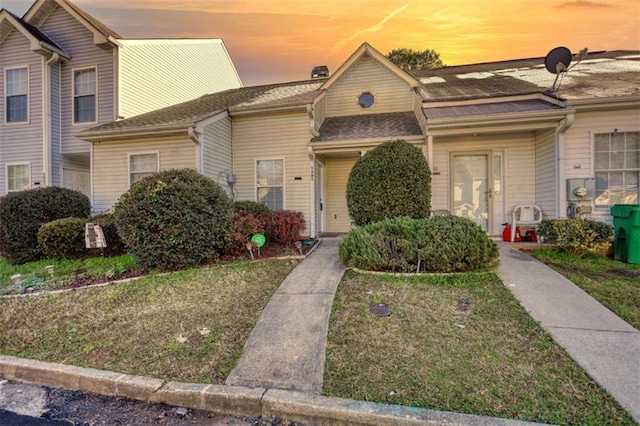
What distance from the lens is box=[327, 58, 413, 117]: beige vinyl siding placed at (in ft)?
33.4

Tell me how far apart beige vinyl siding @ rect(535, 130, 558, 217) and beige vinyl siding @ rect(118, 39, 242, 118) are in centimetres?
1250

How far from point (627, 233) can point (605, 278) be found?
6.02ft

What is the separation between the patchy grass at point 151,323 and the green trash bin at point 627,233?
6686mm

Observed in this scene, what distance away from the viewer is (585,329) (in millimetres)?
3455

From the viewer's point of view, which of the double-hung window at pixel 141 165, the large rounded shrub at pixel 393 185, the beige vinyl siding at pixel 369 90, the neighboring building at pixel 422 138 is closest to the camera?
the large rounded shrub at pixel 393 185

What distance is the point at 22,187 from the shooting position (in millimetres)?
10859

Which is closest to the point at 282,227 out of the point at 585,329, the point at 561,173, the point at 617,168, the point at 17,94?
the point at 585,329

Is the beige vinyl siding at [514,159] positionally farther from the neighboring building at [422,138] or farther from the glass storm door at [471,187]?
the glass storm door at [471,187]

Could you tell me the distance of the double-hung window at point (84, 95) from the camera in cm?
1064

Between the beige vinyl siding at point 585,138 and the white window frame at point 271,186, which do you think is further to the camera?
the white window frame at point 271,186

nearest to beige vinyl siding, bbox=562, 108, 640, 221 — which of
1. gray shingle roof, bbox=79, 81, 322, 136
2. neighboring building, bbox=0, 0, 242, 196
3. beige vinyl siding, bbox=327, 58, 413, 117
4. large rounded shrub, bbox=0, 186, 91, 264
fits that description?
beige vinyl siding, bbox=327, 58, 413, 117

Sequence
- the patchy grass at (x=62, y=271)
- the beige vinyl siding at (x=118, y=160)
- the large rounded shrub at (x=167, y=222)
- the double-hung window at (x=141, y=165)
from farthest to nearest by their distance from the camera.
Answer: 1. the double-hung window at (x=141, y=165)
2. the beige vinyl siding at (x=118, y=160)
3. the patchy grass at (x=62, y=271)
4. the large rounded shrub at (x=167, y=222)

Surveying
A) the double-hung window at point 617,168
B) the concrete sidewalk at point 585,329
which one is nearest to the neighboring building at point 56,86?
the concrete sidewalk at point 585,329

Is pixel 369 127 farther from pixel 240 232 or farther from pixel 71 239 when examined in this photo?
pixel 71 239
